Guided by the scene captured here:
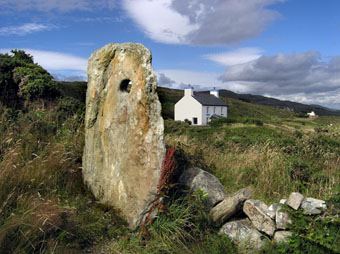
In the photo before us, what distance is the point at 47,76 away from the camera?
12.4 metres

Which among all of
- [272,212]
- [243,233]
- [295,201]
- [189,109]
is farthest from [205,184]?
[189,109]

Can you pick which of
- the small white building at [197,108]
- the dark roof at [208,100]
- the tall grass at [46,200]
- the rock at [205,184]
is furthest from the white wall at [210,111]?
the rock at [205,184]

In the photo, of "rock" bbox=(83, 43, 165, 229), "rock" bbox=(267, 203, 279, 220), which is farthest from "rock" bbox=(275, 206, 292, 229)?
"rock" bbox=(83, 43, 165, 229)

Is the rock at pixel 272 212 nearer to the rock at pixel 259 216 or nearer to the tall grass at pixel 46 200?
the rock at pixel 259 216

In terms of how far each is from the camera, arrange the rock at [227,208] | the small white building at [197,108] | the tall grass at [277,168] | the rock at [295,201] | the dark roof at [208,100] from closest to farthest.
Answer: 1. the rock at [295,201]
2. the rock at [227,208]
3. the tall grass at [277,168]
4. the small white building at [197,108]
5. the dark roof at [208,100]

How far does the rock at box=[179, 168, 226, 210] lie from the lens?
5.68m

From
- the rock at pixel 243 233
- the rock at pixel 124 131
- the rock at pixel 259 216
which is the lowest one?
the rock at pixel 243 233

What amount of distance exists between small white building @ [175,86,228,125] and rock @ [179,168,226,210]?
149 ft

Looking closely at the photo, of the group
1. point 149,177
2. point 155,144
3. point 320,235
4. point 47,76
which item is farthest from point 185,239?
point 47,76

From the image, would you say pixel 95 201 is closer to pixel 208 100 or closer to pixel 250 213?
pixel 250 213

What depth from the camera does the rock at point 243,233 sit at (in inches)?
194

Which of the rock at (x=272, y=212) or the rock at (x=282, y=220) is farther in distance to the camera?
the rock at (x=272, y=212)

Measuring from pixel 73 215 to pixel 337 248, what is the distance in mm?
4177

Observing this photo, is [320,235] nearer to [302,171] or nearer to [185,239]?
[185,239]
